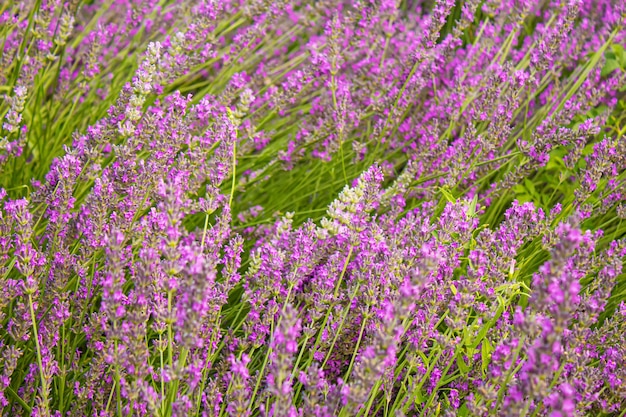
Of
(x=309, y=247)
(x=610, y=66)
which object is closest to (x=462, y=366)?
(x=309, y=247)

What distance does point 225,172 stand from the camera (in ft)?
6.21

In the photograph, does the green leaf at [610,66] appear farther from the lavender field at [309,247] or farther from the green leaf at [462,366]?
the green leaf at [462,366]

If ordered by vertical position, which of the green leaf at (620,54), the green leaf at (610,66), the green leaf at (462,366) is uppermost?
the green leaf at (620,54)

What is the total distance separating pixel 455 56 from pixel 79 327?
7.77 ft

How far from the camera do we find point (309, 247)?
181 centimetres

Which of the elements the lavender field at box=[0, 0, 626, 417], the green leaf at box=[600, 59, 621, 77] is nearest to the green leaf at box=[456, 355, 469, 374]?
the lavender field at box=[0, 0, 626, 417]

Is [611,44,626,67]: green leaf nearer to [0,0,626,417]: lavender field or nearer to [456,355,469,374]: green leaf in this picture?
[0,0,626,417]: lavender field

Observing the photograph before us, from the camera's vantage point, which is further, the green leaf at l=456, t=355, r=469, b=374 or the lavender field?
the green leaf at l=456, t=355, r=469, b=374

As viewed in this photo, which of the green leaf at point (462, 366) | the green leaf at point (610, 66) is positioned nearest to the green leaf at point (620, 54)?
the green leaf at point (610, 66)

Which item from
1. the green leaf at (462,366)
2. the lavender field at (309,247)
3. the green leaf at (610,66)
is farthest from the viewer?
the green leaf at (610,66)

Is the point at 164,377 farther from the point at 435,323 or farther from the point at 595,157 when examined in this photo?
the point at 595,157

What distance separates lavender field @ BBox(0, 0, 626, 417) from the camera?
4.86 feet

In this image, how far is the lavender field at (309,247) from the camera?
1.48m

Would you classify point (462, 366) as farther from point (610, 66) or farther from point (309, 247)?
point (610, 66)
